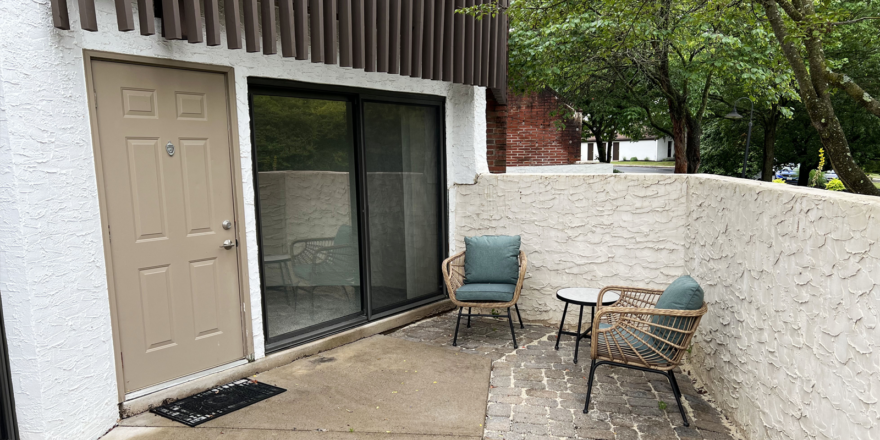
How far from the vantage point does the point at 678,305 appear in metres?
3.32

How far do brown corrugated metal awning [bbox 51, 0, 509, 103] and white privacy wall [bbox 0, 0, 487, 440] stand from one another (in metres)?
0.20

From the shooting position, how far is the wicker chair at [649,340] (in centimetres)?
328

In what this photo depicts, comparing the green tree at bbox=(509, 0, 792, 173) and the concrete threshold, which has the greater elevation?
the green tree at bbox=(509, 0, 792, 173)

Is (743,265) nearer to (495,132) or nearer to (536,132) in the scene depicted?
(495,132)

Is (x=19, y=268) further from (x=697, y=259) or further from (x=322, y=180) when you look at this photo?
(x=697, y=259)

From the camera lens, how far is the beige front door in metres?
3.30

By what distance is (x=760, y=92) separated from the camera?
9.98 m

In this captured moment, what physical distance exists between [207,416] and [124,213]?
138 centimetres

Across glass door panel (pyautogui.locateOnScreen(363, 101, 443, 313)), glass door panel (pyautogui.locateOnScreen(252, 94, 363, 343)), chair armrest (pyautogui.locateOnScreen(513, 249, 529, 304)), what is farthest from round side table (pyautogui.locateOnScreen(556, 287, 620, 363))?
glass door panel (pyautogui.locateOnScreen(252, 94, 363, 343))

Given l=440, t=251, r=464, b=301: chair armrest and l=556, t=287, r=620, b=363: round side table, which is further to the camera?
l=440, t=251, r=464, b=301: chair armrest

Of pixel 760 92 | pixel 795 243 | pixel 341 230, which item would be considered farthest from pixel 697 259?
pixel 760 92

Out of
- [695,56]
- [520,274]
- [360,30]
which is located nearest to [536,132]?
[695,56]

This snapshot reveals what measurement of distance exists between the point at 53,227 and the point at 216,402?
1.50 meters

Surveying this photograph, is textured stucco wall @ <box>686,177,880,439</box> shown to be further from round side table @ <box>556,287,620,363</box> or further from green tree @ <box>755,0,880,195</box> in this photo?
green tree @ <box>755,0,880,195</box>
